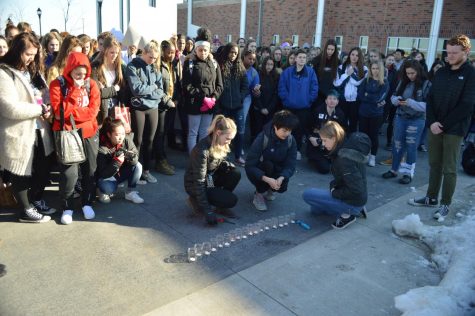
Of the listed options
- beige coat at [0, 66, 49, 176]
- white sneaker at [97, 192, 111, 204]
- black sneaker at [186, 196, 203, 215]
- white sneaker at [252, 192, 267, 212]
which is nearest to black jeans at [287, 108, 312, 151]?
white sneaker at [252, 192, 267, 212]

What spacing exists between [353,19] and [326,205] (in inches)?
727

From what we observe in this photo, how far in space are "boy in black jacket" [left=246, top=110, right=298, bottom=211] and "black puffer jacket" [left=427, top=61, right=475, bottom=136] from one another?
168cm

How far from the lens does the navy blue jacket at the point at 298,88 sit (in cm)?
648

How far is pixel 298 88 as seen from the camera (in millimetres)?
6488

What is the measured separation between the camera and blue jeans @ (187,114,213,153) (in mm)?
5777

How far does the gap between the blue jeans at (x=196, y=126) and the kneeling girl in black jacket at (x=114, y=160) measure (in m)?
1.30

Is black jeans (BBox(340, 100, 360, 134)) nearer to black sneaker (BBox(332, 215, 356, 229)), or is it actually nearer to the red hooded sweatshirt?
black sneaker (BBox(332, 215, 356, 229))

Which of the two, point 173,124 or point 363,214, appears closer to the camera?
point 363,214

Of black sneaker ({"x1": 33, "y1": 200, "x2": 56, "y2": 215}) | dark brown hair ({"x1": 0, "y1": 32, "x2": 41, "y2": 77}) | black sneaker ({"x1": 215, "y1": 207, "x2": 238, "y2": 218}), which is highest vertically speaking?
dark brown hair ({"x1": 0, "y1": 32, "x2": 41, "y2": 77})

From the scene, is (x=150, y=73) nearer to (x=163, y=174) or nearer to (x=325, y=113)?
(x=163, y=174)

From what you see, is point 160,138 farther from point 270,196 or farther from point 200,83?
point 270,196

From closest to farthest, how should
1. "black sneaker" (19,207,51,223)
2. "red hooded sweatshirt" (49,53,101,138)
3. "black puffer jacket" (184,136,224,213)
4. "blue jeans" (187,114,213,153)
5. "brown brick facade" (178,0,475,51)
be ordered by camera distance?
"red hooded sweatshirt" (49,53,101,138), "black sneaker" (19,207,51,223), "black puffer jacket" (184,136,224,213), "blue jeans" (187,114,213,153), "brown brick facade" (178,0,475,51)

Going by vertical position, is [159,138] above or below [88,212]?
above

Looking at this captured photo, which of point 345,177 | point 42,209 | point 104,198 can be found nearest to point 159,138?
point 104,198
